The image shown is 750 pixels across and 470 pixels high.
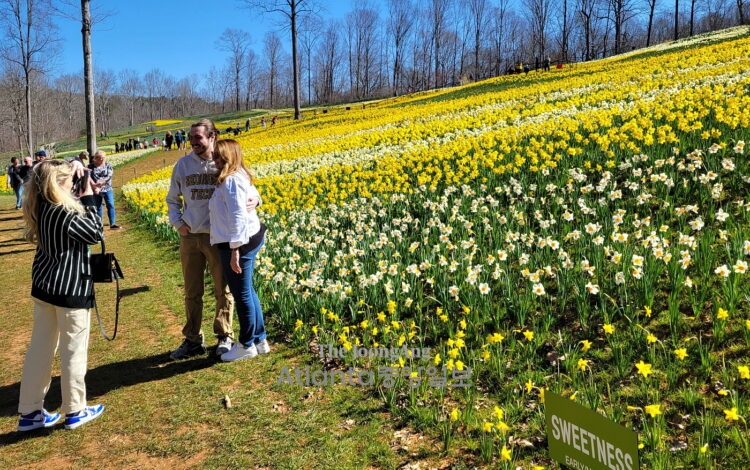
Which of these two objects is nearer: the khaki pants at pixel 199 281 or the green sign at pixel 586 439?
the green sign at pixel 586 439

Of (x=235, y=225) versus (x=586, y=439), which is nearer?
(x=586, y=439)

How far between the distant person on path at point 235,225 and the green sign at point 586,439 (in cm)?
294

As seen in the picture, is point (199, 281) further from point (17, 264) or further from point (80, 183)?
point (17, 264)

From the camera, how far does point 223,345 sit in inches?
190

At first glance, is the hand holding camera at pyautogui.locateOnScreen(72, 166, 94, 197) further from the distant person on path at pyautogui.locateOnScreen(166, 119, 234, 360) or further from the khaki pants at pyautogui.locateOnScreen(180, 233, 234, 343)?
the khaki pants at pyautogui.locateOnScreen(180, 233, 234, 343)

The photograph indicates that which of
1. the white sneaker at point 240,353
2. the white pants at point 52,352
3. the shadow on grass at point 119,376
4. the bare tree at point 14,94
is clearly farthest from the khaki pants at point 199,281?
the bare tree at point 14,94

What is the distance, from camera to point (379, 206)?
796cm

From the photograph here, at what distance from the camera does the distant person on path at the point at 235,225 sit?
413cm

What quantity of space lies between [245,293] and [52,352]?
1517 mm

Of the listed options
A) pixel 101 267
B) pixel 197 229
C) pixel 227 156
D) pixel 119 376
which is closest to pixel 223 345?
pixel 119 376

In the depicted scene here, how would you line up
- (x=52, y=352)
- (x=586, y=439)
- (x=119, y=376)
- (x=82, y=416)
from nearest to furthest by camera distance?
(x=586, y=439) → (x=52, y=352) → (x=82, y=416) → (x=119, y=376)

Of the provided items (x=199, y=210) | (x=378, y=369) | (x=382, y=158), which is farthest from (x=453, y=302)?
(x=382, y=158)

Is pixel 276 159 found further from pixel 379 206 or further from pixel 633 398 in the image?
pixel 633 398

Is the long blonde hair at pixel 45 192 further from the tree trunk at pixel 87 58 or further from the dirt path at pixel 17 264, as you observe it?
the tree trunk at pixel 87 58
